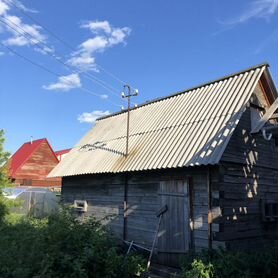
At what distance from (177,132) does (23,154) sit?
3253cm

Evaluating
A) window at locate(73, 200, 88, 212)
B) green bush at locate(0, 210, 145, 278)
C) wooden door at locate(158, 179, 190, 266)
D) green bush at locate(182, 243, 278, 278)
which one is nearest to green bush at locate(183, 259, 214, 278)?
green bush at locate(182, 243, 278, 278)

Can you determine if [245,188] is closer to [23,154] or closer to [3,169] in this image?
[3,169]

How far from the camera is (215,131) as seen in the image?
37.3 feet

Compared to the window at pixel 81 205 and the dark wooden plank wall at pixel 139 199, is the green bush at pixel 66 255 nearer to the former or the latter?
the dark wooden plank wall at pixel 139 199

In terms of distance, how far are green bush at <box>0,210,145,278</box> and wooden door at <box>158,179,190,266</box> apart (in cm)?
178

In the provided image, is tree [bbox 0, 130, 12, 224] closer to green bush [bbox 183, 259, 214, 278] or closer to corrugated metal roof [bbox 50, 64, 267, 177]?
corrugated metal roof [bbox 50, 64, 267, 177]

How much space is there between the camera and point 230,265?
27.9 ft

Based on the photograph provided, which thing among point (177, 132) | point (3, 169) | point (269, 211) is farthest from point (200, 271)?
point (3, 169)

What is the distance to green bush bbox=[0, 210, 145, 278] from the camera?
8273 mm

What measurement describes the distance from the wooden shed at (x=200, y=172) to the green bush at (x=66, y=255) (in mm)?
1634

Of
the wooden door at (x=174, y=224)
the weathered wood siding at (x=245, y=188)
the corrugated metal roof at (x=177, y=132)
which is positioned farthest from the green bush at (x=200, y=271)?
the corrugated metal roof at (x=177, y=132)

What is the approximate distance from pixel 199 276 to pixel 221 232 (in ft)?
7.60

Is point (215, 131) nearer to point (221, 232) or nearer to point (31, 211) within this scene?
point (221, 232)

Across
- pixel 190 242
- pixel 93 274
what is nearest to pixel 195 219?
pixel 190 242
